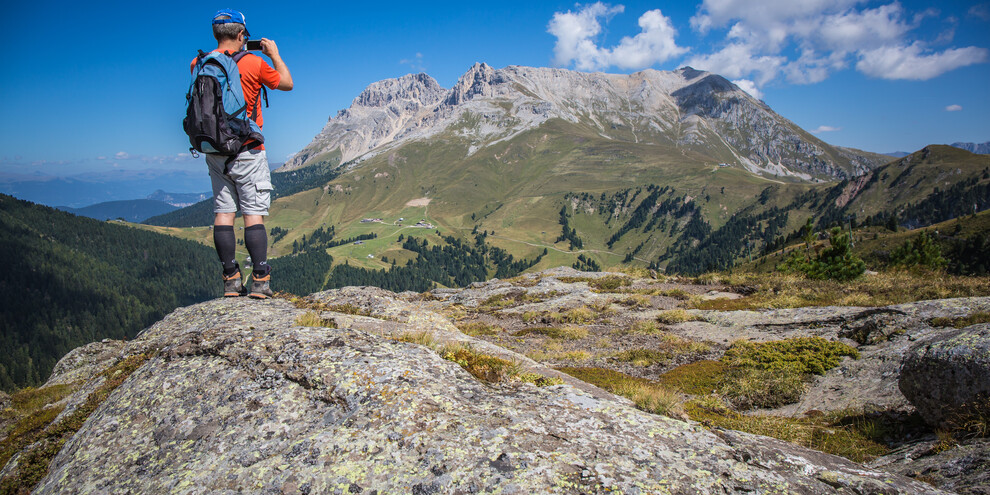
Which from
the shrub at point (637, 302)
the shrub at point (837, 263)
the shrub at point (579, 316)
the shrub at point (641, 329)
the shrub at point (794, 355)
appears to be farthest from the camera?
the shrub at point (837, 263)

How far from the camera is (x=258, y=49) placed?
8.71 metres

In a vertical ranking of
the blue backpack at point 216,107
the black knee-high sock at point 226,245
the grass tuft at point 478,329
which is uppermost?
the blue backpack at point 216,107

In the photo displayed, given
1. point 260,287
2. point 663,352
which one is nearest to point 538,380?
point 260,287

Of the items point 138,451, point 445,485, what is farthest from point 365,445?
point 138,451

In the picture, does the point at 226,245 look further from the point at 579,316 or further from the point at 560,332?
the point at 579,316

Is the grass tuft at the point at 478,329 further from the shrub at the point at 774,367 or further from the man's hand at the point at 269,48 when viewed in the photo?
the man's hand at the point at 269,48

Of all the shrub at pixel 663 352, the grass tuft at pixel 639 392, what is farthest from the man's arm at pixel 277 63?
the shrub at pixel 663 352

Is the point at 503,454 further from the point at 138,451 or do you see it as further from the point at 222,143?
the point at 222,143

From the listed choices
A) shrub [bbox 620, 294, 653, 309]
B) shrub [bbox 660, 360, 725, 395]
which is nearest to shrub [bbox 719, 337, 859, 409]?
shrub [bbox 660, 360, 725, 395]

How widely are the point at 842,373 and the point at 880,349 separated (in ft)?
6.47

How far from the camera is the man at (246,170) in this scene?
845cm

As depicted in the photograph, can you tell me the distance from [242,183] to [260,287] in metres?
Result: 2.69

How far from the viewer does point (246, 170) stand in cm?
861

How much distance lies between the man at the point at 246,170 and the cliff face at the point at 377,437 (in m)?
2.33
